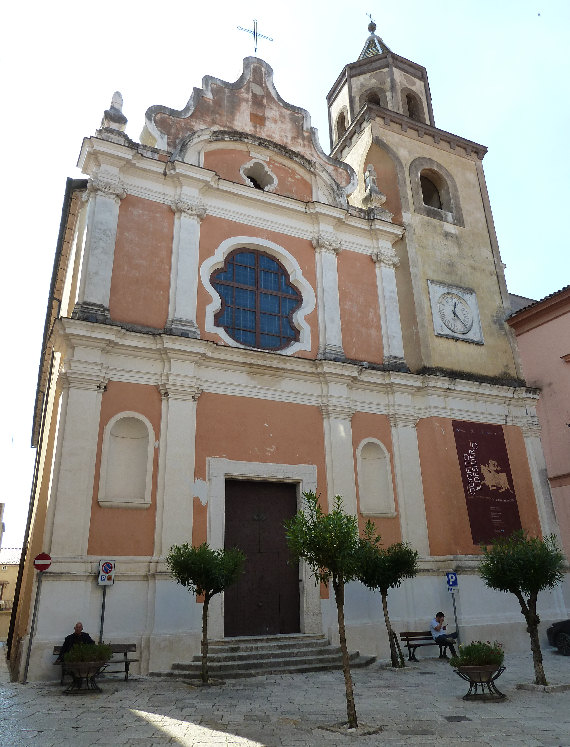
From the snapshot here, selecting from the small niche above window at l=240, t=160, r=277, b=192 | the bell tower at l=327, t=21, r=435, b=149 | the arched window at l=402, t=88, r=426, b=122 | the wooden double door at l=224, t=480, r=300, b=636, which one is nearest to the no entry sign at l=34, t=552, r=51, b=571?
the wooden double door at l=224, t=480, r=300, b=636

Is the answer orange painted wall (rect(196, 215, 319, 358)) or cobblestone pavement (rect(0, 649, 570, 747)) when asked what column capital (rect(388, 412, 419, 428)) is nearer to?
orange painted wall (rect(196, 215, 319, 358))

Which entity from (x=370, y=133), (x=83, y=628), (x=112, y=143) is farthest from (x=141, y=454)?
(x=370, y=133)

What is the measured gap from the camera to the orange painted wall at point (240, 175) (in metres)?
16.9

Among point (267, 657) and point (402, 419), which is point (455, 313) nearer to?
point (402, 419)

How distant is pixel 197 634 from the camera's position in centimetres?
1156

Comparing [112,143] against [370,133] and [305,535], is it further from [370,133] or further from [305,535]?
[305,535]

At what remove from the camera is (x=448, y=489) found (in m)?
15.5

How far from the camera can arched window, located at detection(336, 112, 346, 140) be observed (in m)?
24.5

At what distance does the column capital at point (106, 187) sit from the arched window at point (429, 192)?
38.3ft

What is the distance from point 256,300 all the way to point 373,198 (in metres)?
5.86


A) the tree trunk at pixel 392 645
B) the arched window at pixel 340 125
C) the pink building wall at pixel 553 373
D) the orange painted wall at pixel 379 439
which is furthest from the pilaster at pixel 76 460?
the arched window at pixel 340 125

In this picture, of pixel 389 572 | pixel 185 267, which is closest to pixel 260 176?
pixel 185 267

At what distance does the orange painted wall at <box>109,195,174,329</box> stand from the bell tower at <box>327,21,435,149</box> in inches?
440

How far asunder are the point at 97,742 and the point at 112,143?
520 inches
